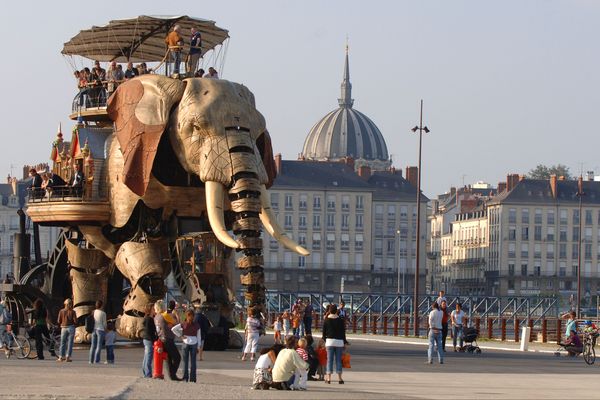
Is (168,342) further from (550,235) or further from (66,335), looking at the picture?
(550,235)

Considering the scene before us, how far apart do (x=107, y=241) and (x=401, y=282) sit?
139 meters

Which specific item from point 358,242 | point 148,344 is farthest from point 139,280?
point 358,242

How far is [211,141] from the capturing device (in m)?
36.6

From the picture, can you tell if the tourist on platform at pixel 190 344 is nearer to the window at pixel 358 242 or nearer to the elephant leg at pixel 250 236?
the elephant leg at pixel 250 236

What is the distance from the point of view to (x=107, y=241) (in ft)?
131

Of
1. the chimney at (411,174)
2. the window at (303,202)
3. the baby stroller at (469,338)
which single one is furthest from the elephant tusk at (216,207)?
the chimney at (411,174)

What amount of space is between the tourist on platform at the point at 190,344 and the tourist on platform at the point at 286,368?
1.84 m

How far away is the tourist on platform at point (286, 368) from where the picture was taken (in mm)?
27011

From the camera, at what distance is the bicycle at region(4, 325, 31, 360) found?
36.0m

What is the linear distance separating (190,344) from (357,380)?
Result: 3544 mm

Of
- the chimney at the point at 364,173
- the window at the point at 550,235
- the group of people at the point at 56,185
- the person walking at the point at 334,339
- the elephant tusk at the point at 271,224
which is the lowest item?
the person walking at the point at 334,339

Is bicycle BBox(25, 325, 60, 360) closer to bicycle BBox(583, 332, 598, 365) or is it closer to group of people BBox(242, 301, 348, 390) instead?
group of people BBox(242, 301, 348, 390)

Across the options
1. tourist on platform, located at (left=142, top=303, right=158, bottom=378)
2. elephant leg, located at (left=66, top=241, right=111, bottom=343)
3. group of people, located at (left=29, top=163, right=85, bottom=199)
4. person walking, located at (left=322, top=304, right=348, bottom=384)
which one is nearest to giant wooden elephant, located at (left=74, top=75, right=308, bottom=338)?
elephant leg, located at (left=66, top=241, right=111, bottom=343)

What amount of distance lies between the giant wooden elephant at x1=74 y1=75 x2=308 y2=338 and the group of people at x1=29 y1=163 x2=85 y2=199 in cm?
80
